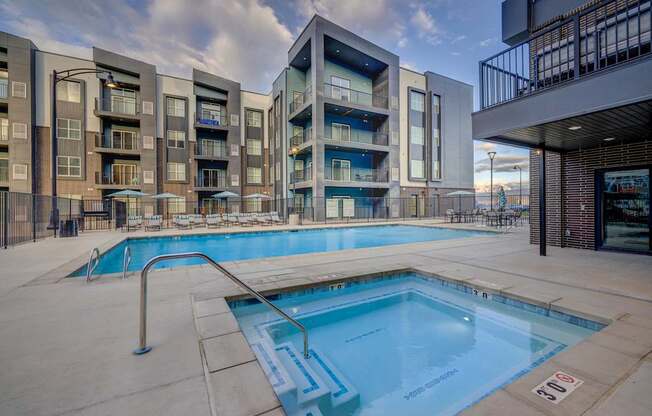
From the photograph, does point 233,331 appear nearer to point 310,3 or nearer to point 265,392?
point 265,392

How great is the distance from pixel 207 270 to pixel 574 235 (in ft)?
31.8

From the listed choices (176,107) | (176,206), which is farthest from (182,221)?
(176,107)

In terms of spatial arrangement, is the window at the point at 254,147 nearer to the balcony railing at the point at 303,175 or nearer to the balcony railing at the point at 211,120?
the balcony railing at the point at 211,120

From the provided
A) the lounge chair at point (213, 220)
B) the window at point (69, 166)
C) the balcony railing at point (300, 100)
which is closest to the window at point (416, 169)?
the balcony railing at point (300, 100)

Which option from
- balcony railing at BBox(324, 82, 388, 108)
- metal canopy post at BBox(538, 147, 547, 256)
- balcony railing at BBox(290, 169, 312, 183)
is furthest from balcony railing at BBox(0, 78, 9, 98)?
metal canopy post at BBox(538, 147, 547, 256)

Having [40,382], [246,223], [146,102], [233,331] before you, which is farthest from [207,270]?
[146,102]

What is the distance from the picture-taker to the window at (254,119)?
2675 cm

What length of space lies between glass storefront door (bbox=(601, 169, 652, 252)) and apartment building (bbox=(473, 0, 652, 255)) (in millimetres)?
18

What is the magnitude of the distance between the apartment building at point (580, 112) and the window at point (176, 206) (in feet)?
75.7

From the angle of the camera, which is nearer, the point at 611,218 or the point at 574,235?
the point at 611,218

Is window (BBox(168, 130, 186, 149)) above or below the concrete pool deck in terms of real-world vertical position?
above

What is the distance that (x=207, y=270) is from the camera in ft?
18.2

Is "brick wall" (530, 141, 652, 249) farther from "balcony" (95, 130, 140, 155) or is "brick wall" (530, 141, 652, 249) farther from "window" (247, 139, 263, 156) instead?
"balcony" (95, 130, 140, 155)

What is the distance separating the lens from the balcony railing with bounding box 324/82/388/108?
67.3 feet
